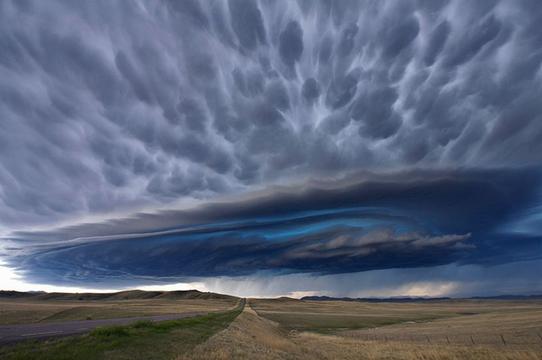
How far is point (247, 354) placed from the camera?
87.7 ft

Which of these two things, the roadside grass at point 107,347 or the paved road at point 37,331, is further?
the paved road at point 37,331

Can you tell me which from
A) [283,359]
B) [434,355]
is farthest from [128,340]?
[434,355]

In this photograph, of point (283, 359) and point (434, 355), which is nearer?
point (283, 359)

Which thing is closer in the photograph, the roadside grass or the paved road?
the roadside grass

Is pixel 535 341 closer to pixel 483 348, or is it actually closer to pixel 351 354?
pixel 483 348

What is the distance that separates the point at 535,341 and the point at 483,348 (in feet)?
24.2

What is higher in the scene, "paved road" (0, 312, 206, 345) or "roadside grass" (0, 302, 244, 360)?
"paved road" (0, 312, 206, 345)

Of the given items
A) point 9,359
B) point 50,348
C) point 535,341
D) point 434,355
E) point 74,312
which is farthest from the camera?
point 74,312

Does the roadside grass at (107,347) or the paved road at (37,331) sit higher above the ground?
the paved road at (37,331)

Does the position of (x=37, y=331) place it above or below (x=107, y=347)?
above

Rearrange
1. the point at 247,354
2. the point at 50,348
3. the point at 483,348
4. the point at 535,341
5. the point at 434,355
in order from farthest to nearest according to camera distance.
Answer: the point at 535,341, the point at 483,348, the point at 434,355, the point at 247,354, the point at 50,348

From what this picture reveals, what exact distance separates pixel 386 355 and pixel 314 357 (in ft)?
20.4

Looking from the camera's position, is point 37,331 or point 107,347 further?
point 37,331

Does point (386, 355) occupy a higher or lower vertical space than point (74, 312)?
lower
